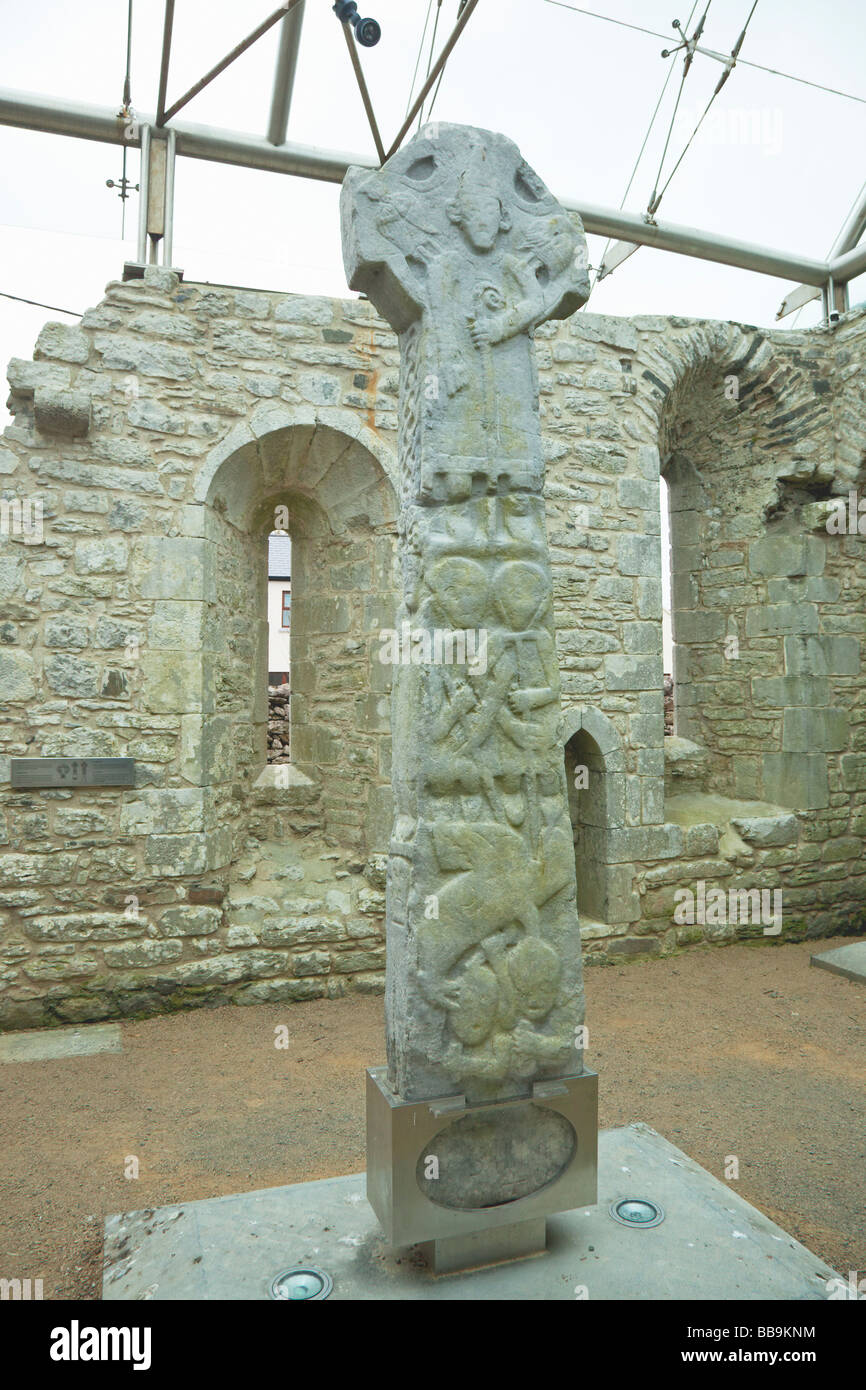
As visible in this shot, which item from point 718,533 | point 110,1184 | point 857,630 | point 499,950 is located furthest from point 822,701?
point 110,1184

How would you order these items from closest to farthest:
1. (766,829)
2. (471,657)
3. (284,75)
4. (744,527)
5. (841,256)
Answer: (471,657) < (284,75) < (766,829) < (744,527) < (841,256)

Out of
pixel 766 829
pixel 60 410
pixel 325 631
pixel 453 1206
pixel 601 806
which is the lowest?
pixel 453 1206

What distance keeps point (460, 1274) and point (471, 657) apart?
1.49 m

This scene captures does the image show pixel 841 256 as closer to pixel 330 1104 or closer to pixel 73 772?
pixel 73 772

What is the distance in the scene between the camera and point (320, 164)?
5945 millimetres

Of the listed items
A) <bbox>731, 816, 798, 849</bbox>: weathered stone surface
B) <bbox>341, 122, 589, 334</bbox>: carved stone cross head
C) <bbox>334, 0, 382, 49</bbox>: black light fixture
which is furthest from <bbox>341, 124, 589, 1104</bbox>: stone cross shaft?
<bbox>731, 816, 798, 849</bbox>: weathered stone surface

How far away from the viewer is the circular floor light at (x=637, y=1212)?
2334mm

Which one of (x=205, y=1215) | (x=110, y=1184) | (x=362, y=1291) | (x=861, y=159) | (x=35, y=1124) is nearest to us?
(x=362, y=1291)

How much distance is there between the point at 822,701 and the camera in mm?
6270

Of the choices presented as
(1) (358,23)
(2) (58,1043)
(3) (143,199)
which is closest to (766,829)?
(2) (58,1043)

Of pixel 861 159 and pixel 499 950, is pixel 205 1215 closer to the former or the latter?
pixel 499 950

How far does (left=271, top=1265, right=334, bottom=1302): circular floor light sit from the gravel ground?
685 mm

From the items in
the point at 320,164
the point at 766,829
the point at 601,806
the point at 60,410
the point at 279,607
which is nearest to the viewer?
the point at 60,410

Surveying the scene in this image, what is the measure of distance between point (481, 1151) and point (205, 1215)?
0.85 meters
